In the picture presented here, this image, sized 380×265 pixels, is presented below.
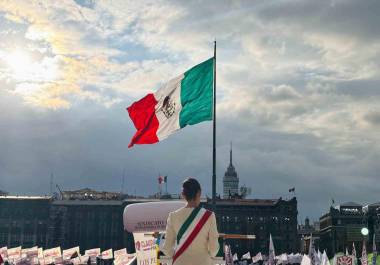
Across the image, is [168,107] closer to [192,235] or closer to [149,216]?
[149,216]

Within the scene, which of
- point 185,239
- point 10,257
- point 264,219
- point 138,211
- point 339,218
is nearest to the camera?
point 185,239

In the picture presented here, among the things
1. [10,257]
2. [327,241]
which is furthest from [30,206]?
[10,257]

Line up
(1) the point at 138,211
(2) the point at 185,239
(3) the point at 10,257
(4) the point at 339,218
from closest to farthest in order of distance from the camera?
(2) the point at 185,239 → (1) the point at 138,211 → (3) the point at 10,257 → (4) the point at 339,218

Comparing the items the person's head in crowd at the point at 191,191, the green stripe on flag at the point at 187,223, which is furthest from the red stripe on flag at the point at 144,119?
the green stripe on flag at the point at 187,223

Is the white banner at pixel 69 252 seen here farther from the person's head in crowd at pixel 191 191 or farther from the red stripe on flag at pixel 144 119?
the person's head in crowd at pixel 191 191

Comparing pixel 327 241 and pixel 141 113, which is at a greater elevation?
pixel 141 113

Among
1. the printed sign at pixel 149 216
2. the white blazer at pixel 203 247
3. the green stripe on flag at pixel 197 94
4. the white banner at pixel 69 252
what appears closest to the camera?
the white blazer at pixel 203 247

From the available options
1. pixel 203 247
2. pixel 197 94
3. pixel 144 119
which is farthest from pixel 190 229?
pixel 144 119

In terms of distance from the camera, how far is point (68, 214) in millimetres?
108625

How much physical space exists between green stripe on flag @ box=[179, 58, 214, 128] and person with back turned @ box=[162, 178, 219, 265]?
714cm

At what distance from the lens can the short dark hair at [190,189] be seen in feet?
17.3

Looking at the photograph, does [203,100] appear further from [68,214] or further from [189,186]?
[68,214]

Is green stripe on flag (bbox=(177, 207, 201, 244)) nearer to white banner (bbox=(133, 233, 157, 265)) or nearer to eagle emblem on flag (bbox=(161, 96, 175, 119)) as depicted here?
white banner (bbox=(133, 233, 157, 265))

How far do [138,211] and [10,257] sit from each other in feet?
112
